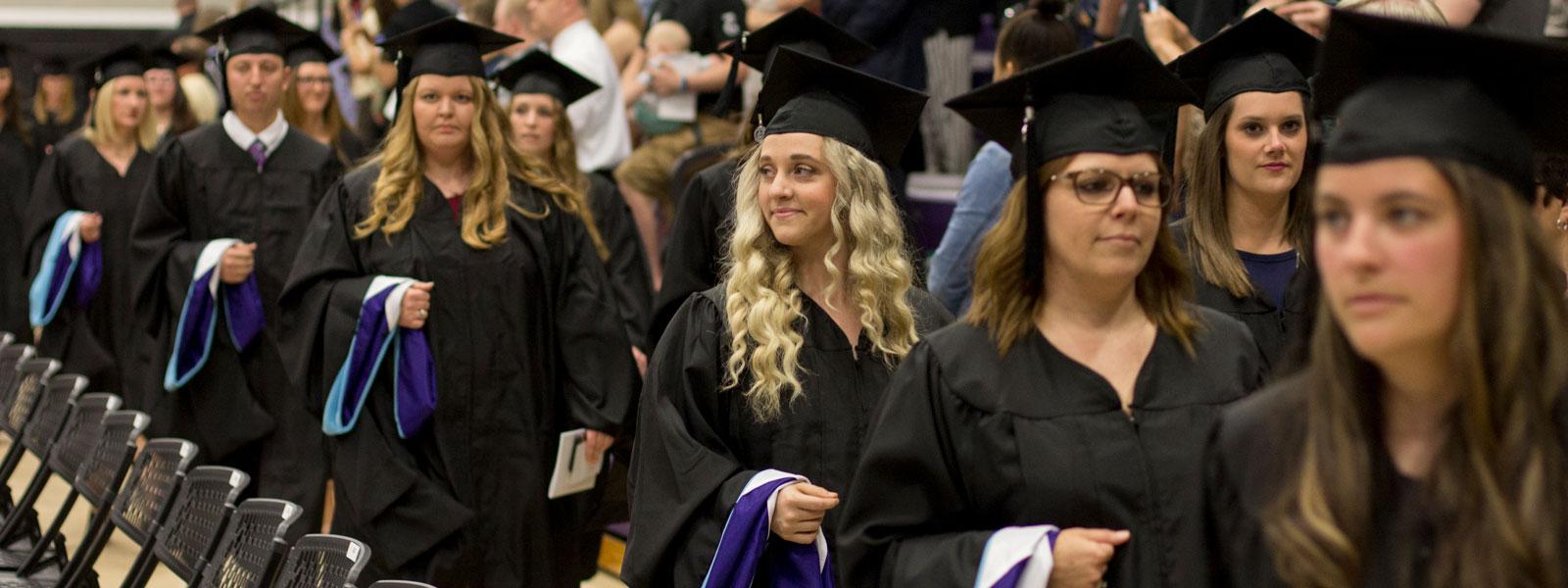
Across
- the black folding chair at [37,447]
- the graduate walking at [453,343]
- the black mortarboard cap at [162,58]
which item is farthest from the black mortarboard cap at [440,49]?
the black mortarboard cap at [162,58]

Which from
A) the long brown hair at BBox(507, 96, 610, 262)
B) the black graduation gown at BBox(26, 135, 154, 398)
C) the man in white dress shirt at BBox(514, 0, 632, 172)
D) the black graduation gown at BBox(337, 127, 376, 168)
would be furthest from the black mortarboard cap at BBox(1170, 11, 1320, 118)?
the black graduation gown at BBox(26, 135, 154, 398)

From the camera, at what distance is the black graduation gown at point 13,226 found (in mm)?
11945

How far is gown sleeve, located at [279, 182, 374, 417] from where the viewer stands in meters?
5.66

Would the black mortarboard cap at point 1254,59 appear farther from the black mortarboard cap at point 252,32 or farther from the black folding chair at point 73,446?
the black mortarboard cap at point 252,32

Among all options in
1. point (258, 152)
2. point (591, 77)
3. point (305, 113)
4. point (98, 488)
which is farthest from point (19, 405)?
point (591, 77)

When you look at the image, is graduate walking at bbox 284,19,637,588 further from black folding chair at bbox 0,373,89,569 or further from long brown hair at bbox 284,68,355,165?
long brown hair at bbox 284,68,355,165

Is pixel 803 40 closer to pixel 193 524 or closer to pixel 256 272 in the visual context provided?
pixel 193 524

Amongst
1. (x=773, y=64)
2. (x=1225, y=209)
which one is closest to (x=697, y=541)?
(x=773, y=64)

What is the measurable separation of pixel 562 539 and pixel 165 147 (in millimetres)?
2703

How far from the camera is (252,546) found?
4.26 m

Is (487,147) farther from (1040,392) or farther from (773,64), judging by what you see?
(1040,392)

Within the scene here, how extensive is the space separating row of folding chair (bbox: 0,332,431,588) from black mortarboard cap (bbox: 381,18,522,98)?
1344 millimetres

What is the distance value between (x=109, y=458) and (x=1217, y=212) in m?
3.20

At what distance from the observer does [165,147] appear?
7508 millimetres
